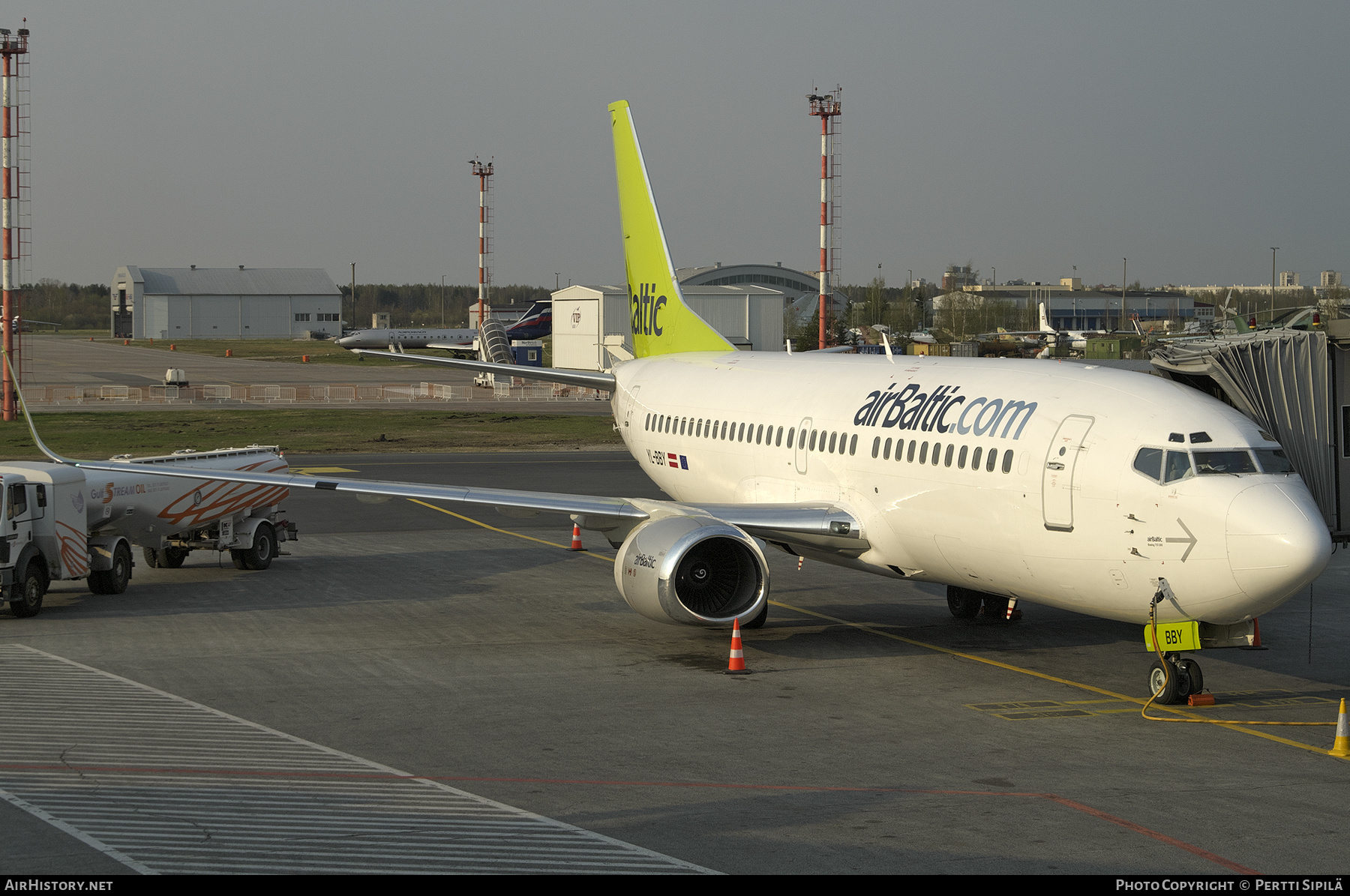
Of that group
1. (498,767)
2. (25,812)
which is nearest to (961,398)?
(498,767)

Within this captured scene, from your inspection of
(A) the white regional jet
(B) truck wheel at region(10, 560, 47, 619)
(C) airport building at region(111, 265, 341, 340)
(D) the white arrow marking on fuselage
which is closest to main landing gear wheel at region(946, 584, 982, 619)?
(A) the white regional jet

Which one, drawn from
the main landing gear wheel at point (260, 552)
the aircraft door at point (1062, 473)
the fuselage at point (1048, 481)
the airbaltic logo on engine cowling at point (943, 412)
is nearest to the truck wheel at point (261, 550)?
the main landing gear wheel at point (260, 552)

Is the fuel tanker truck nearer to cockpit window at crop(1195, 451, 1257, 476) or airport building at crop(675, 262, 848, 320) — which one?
cockpit window at crop(1195, 451, 1257, 476)

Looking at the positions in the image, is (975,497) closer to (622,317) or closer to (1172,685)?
(1172,685)

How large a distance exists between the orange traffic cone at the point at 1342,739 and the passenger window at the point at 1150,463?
134 inches

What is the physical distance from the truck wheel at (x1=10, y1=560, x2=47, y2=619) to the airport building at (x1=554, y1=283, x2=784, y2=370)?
225ft

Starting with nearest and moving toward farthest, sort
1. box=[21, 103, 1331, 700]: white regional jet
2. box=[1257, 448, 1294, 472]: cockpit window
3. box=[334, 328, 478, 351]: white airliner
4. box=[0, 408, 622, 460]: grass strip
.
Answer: box=[21, 103, 1331, 700]: white regional jet, box=[1257, 448, 1294, 472]: cockpit window, box=[0, 408, 622, 460]: grass strip, box=[334, 328, 478, 351]: white airliner

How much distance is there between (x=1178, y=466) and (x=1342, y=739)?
12.1ft

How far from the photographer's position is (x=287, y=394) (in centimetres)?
8288

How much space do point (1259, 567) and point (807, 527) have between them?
7203 millimetres

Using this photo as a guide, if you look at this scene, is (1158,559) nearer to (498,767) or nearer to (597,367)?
(498,767)

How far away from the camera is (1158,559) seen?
16.3 metres

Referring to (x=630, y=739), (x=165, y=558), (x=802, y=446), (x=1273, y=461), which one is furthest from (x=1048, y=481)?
(x=165, y=558)

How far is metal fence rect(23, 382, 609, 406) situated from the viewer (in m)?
74.9
